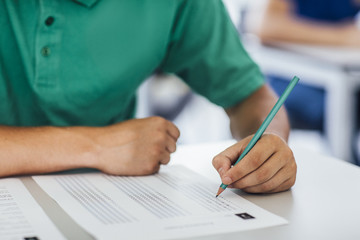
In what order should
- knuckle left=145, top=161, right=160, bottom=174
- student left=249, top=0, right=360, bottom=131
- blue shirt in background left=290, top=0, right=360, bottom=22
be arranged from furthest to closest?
1. blue shirt in background left=290, top=0, right=360, bottom=22
2. student left=249, top=0, right=360, bottom=131
3. knuckle left=145, top=161, right=160, bottom=174

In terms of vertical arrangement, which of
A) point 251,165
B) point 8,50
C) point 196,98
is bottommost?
point 196,98

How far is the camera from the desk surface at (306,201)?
0.75m

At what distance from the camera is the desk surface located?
75 centimetres

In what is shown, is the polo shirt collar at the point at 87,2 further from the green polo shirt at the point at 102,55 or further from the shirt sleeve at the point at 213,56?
the shirt sleeve at the point at 213,56

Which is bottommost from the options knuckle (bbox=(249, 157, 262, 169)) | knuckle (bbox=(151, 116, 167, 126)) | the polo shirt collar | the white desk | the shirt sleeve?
the white desk

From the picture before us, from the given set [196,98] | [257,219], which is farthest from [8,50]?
[196,98]

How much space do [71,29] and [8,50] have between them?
0.46 feet

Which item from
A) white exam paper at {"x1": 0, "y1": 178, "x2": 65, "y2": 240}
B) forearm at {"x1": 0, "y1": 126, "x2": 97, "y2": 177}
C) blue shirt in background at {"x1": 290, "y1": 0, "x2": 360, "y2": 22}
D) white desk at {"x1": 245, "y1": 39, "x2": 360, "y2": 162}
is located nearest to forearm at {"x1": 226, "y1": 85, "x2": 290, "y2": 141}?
forearm at {"x1": 0, "y1": 126, "x2": 97, "y2": 177}

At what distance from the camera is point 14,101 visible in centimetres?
122

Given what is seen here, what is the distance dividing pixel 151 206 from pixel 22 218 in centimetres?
18

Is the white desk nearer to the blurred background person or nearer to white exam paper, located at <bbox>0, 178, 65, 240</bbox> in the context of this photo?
the blurred background person

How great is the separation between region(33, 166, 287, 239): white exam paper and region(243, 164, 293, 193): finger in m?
0.03

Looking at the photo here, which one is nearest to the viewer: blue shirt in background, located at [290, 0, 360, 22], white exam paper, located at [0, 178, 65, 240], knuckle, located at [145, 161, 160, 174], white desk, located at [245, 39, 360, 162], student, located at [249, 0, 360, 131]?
white exam paper, located at [0, 178, 65, 240]

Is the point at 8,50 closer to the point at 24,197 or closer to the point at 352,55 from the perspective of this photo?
the point at 24,197
